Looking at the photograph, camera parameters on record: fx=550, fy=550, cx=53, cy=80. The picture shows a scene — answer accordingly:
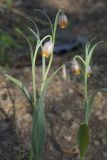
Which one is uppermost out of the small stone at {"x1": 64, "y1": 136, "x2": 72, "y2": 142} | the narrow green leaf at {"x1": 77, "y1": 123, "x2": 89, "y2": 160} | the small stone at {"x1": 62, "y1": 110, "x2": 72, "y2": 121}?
the small stone at {"x1": 62, "y1": 110, "x2": 72, "y2": 121}

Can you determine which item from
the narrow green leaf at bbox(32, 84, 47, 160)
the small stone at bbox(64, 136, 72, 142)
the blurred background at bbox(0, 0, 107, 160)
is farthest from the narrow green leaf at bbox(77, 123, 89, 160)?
the small stone at bbox(64, 136, 72, 142)

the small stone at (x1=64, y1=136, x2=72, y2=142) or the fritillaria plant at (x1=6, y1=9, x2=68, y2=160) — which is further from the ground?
the fritillaria plant at (x1=6, y1=9, x2=68, y2=160)

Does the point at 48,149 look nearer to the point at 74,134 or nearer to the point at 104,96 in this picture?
the point at 74,134

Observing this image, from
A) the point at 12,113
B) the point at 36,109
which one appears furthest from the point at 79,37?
the point at 36,109

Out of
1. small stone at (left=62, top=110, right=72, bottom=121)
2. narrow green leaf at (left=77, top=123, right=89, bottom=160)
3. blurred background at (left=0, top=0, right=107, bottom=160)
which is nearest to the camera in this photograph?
narrow green leaf at (left=77, top=123, right=89, bottom=160)

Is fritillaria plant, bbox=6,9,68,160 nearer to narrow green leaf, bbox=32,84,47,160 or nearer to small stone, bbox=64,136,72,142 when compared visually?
narrow green leaf, bbox=32,84,47,160

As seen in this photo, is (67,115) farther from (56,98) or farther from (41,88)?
(41,88)

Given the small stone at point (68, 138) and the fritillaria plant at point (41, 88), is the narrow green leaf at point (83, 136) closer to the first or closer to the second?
the fritillaria plant at point (41, 88)

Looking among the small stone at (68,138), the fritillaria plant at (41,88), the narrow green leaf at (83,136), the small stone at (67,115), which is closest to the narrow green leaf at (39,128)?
the fritillaria plant at (41,88)

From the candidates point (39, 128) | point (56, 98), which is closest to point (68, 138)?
point (56, 98)
